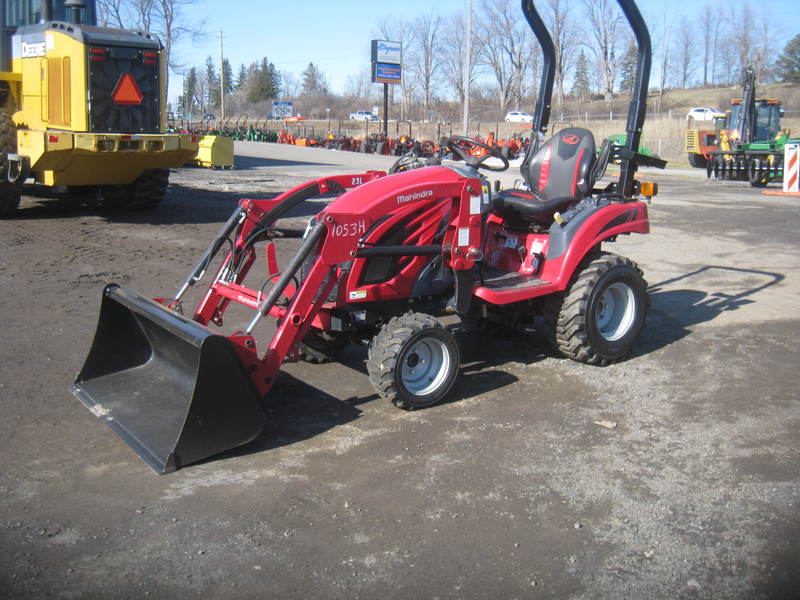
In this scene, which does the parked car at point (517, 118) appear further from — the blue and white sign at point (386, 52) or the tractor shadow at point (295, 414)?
the tractor shadow at point (295, 414)

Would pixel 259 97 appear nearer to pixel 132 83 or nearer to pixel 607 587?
pixel 132 83

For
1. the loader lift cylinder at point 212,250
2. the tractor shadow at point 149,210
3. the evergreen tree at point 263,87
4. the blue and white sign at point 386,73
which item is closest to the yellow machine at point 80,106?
the tractor shadow at point 149,210

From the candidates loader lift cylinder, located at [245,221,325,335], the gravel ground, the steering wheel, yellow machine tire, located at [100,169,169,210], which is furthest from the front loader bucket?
yellow machine tire, located at [100,169,169,210]

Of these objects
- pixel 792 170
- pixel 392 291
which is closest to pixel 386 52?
pixel 792 170

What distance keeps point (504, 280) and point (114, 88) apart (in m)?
8.07

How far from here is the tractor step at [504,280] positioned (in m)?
5.62

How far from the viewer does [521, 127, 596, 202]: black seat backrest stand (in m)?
6.28

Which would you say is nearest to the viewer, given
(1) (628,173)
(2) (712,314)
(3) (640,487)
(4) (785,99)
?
(3) (640,487)

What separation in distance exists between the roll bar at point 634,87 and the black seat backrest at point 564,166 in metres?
0.23

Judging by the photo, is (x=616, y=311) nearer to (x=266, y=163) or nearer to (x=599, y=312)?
(x=599, y=312)

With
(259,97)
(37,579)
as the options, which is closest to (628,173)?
(37,579)

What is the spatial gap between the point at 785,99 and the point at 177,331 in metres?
70.5

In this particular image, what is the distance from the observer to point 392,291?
5188mm

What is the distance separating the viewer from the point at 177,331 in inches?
171
